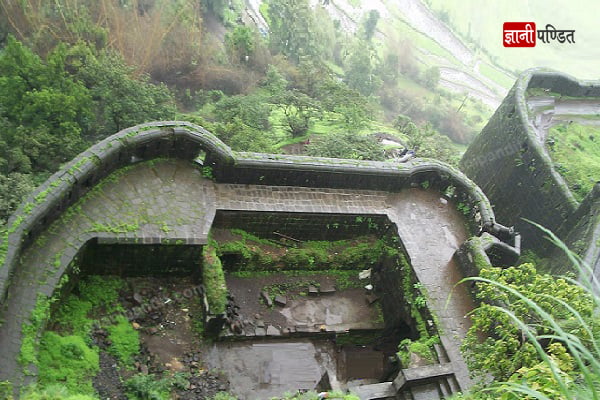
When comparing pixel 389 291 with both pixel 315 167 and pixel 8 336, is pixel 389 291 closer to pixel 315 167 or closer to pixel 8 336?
pixel 315 167

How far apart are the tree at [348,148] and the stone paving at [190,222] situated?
5.46 m

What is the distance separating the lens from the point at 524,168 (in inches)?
623

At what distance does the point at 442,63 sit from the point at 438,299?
2107 inches

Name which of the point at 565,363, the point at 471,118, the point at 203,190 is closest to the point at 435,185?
the point at 203,190

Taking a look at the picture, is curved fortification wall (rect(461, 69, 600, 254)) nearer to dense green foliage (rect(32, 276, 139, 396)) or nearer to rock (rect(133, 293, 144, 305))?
rock (rect(133, 293, 144, 305))

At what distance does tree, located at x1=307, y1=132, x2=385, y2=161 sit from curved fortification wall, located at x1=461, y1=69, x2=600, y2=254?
3.86 m

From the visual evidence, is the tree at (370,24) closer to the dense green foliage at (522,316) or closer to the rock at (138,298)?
the rock at (138,298)

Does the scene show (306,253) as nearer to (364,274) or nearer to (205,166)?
(364,274)

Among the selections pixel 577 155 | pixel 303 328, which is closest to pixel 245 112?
pixel 303 328

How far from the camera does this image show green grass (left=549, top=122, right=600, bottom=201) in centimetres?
1581

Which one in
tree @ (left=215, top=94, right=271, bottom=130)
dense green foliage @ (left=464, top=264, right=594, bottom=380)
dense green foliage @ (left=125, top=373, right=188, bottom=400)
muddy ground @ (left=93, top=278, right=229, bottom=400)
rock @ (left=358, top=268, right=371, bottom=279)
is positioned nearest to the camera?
dense green foliage @ (left=464, top=264, right=594, bottom=380)

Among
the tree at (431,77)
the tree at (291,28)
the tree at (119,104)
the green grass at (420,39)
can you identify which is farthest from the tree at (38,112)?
the green grass at (420,39)

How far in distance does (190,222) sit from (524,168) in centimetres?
1117

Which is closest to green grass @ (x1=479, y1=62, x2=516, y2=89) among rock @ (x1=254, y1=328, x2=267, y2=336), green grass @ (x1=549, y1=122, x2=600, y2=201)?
green grass @ (x1=549, y1=122, x2=600, y2=201)
